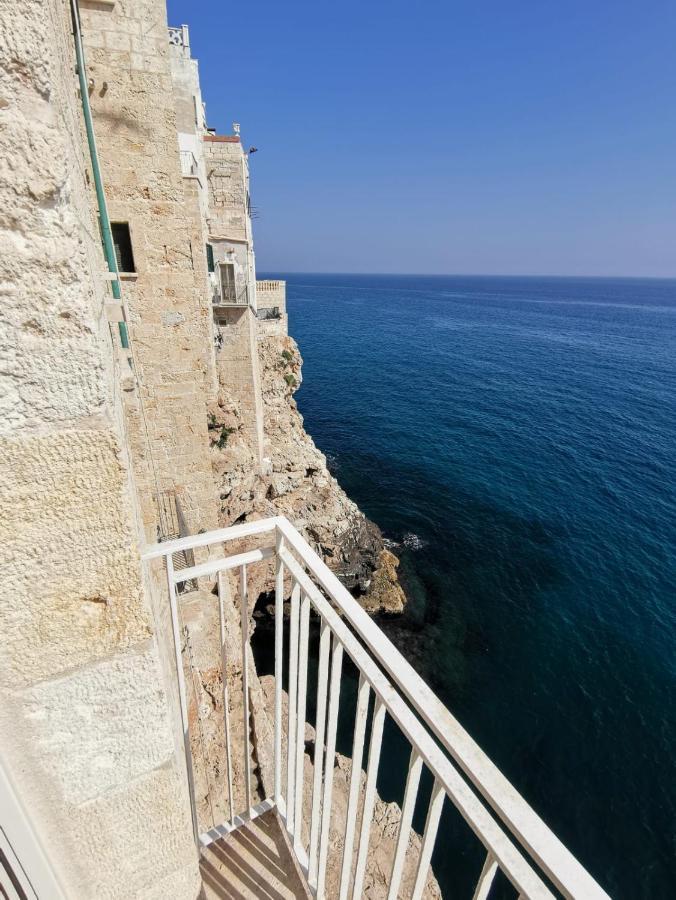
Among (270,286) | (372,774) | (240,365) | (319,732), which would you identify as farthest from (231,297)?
(372,774)

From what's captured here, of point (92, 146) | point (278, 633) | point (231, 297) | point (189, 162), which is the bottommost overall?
point (278, 633)

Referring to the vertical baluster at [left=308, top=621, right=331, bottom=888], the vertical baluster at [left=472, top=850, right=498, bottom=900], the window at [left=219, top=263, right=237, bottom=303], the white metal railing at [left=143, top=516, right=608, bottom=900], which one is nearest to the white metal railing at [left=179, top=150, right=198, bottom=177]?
the window at [left=219, top=263, right=237, bottom=303]

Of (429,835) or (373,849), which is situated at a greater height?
(429,835)

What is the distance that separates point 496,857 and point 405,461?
2493 centimetres

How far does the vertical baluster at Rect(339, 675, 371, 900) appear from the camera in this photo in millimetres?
1305

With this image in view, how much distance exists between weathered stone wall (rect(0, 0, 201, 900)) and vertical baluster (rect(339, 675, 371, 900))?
2.13ft

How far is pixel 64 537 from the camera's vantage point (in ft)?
3.85

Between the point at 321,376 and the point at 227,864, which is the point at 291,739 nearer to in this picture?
the point at 227,864

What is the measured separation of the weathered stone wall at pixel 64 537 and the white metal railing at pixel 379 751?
345 mm

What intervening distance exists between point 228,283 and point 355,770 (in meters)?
15.9

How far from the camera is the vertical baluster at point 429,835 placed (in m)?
1.05

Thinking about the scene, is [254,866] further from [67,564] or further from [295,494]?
[295,494]

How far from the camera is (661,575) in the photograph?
55.2ft

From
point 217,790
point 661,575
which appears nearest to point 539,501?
point 661,575
